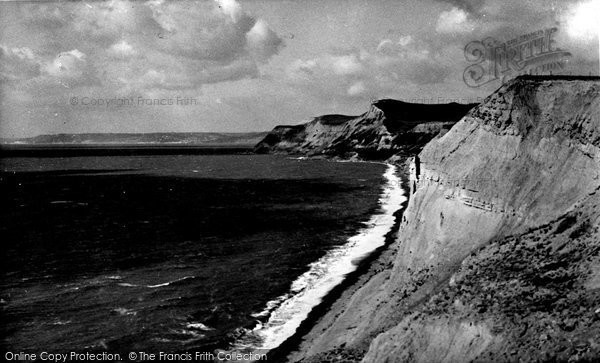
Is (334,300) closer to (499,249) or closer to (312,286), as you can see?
(312,286)

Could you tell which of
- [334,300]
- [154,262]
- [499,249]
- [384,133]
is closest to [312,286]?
[334,300]

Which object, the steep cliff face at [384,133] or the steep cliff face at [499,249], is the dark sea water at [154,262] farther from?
the steep cliff face at [384,133]

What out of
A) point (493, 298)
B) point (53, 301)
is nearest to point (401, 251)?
point (493, 298)

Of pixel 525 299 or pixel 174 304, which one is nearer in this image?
pixel 525 299

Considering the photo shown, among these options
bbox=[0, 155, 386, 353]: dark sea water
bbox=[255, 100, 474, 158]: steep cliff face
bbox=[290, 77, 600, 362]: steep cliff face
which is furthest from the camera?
A: bbox=[255, 100, 474, 158]: steep cliff face

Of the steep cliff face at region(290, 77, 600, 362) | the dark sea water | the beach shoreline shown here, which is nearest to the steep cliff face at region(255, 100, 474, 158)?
the dark sea water

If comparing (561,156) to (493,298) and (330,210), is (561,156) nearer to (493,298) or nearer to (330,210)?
(493,298)

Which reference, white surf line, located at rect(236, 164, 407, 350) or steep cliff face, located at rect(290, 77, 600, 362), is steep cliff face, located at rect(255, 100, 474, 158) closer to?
white surf line, located at rect(236, 164, 407, 350)
